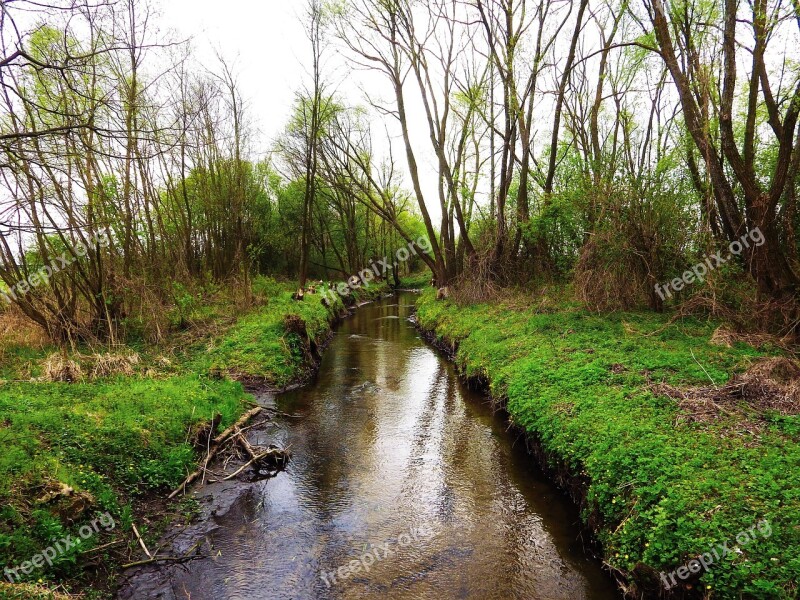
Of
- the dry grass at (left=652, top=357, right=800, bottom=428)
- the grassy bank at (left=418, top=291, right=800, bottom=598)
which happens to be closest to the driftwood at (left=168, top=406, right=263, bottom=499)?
the grassy bank at (left=418, top=291, right=800, bottom=598)

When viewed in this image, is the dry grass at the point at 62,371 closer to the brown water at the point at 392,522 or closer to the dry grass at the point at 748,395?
the brown water at the point at 392,522

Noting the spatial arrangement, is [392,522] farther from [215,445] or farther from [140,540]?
[215,445]

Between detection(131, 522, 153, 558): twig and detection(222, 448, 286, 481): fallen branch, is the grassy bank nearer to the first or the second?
detection(222, 448, 286, 481): fallen branch

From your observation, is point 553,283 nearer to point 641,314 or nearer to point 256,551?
point 641,314

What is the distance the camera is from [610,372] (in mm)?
7223

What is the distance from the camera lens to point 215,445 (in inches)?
281

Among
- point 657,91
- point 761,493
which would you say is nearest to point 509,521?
point 761,493

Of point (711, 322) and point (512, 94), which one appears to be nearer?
point (711, 322)

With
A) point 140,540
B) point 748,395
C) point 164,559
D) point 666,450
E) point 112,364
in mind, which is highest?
point 112,364

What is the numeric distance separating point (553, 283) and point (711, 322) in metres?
6.24

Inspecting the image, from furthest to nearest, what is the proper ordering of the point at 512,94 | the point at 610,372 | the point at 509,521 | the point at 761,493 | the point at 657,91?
the point at 657,91
the point at 512,94
the point at 610,372
the point at 509,521
the point at 761,493

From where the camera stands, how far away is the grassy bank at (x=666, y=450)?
3602mm

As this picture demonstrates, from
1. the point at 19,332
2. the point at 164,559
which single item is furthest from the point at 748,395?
the point at 19,332

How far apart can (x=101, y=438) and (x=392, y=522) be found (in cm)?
387
